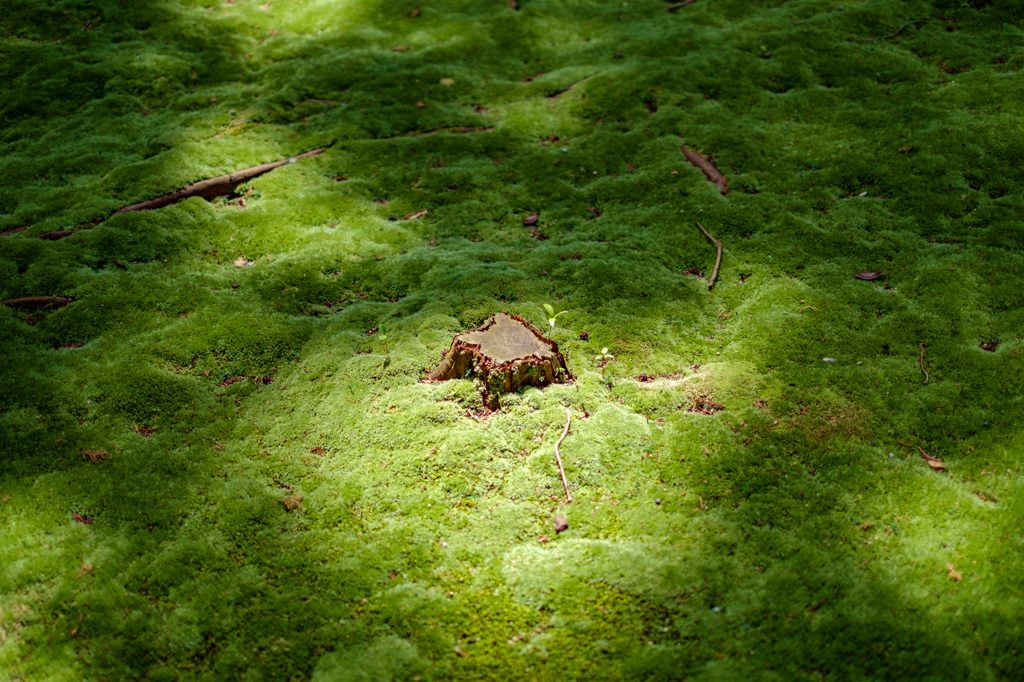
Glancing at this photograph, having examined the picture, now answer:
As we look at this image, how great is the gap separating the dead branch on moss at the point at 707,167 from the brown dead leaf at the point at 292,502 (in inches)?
251

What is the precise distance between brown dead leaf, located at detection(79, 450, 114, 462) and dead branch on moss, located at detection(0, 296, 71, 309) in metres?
2.38

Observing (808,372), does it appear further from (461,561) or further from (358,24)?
(358,24)

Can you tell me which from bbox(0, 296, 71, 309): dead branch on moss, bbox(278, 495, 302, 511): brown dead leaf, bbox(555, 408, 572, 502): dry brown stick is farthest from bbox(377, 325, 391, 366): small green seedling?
Result: bbox(0, 296, 71, 309): dead branch on moss

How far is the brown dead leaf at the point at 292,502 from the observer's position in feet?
15.3

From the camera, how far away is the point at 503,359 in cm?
532

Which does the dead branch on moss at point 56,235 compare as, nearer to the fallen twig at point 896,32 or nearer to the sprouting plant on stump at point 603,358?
the sprouting plant on stump at point 603,358

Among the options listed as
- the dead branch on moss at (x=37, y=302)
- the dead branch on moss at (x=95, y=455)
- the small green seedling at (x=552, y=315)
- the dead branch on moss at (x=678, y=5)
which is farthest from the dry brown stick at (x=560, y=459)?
the dead branch on moss at (x=678, y=5)

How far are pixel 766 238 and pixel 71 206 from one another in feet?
28.9

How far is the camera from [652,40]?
11211 millimetres

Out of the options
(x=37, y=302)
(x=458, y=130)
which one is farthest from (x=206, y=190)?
(x=458, y=130)

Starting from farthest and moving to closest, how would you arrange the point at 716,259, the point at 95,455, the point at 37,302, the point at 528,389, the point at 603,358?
the point at 716,259 → the point at 37,302 → the point at 603,358 → the point at 528,389 → the point at 95,455

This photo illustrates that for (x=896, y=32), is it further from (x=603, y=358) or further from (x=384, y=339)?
(x=384, y=339)

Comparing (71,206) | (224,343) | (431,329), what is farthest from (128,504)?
(71,206)

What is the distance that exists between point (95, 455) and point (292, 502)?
1813mm
